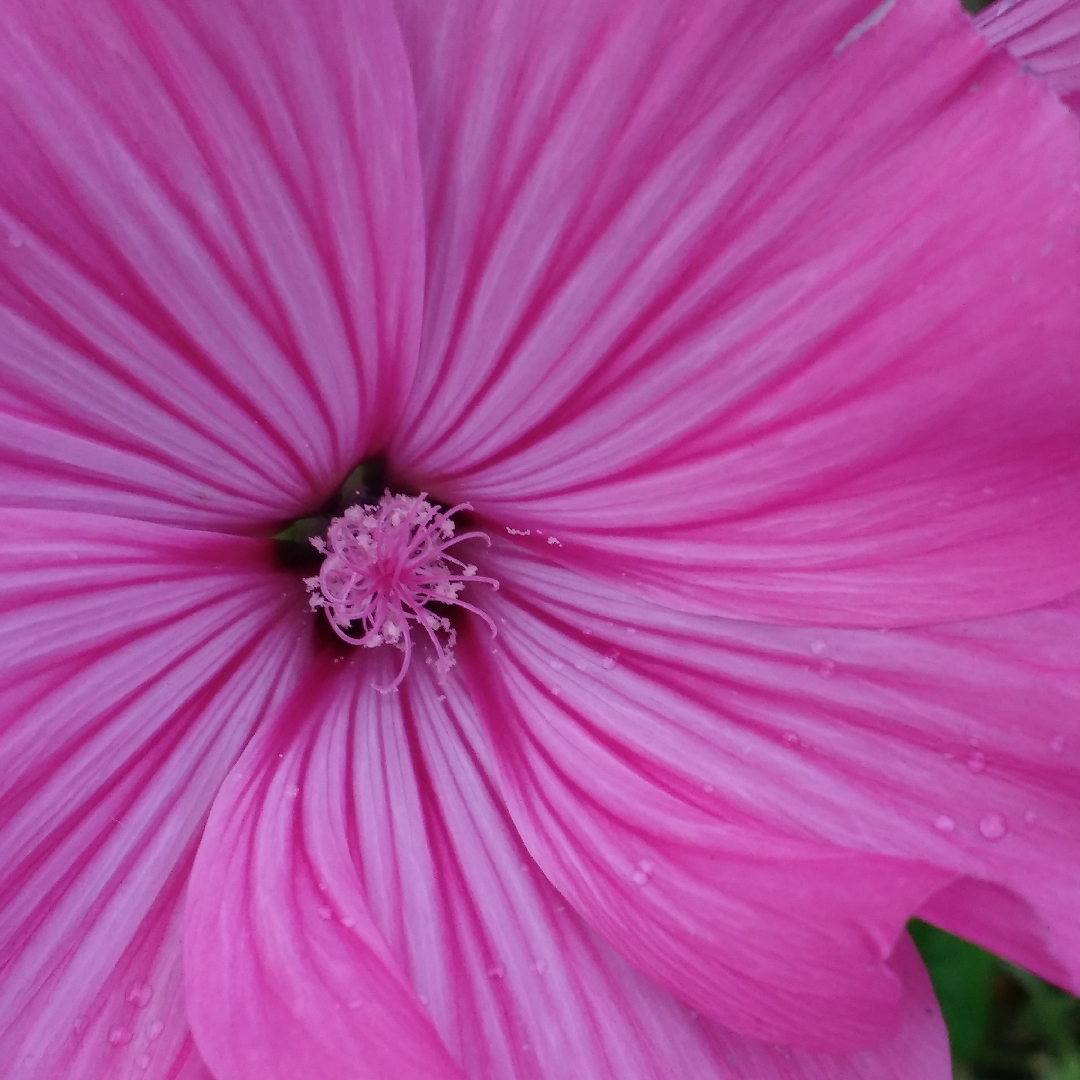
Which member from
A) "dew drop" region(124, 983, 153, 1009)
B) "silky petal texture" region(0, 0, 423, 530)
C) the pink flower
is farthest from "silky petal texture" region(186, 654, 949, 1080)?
"silky petal texture" region(0, 0, 423, 530)

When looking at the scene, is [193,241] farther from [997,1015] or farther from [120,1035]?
[997,1015]

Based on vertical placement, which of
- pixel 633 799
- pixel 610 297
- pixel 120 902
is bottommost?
pixel 120 902

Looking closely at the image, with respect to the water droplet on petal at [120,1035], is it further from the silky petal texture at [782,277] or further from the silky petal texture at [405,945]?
the silky petal texture at [782,277]

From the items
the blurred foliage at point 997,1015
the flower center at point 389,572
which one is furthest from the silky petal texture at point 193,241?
the blurred foliage at point 997,1015

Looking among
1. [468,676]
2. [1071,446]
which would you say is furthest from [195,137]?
[1071,446]

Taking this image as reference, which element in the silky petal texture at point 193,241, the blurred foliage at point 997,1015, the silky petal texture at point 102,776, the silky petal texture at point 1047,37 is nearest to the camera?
the silky petal texture at point 193,241

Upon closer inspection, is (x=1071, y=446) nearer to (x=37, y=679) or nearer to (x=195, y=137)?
(x=195, y=137)

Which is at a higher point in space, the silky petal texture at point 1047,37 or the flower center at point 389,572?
the silky petal texture at point 1047,37
